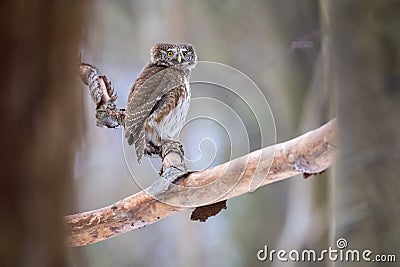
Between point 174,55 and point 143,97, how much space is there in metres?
0.12

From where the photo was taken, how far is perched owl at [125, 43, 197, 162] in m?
1.34

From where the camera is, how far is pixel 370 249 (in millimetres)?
754

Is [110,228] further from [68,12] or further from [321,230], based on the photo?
[68,12]

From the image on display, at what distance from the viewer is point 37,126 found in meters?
0.32

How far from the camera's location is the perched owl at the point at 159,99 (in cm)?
134

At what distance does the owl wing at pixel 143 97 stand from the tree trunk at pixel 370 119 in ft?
2.04

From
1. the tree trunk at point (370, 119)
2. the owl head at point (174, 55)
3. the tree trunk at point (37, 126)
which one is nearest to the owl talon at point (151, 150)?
the owl head at point (174, 55)

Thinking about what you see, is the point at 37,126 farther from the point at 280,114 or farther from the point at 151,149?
the point at 280,114

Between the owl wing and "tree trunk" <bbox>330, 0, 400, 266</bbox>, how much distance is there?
0.62 metres

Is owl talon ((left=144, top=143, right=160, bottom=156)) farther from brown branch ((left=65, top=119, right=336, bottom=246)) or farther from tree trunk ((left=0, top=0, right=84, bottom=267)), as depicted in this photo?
tree trunk ((left=0, top=0, right=84, bottom=267))

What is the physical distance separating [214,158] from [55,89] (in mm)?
1065

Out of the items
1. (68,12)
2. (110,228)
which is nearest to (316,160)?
(110,228)

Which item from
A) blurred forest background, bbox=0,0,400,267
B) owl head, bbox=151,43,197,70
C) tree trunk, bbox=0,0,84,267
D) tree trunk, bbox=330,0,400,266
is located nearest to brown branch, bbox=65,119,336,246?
blurred forest background, bbox=0,0,400,267

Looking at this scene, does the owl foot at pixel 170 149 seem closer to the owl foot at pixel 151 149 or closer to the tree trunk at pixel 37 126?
the owl foot at pixel 151 149
